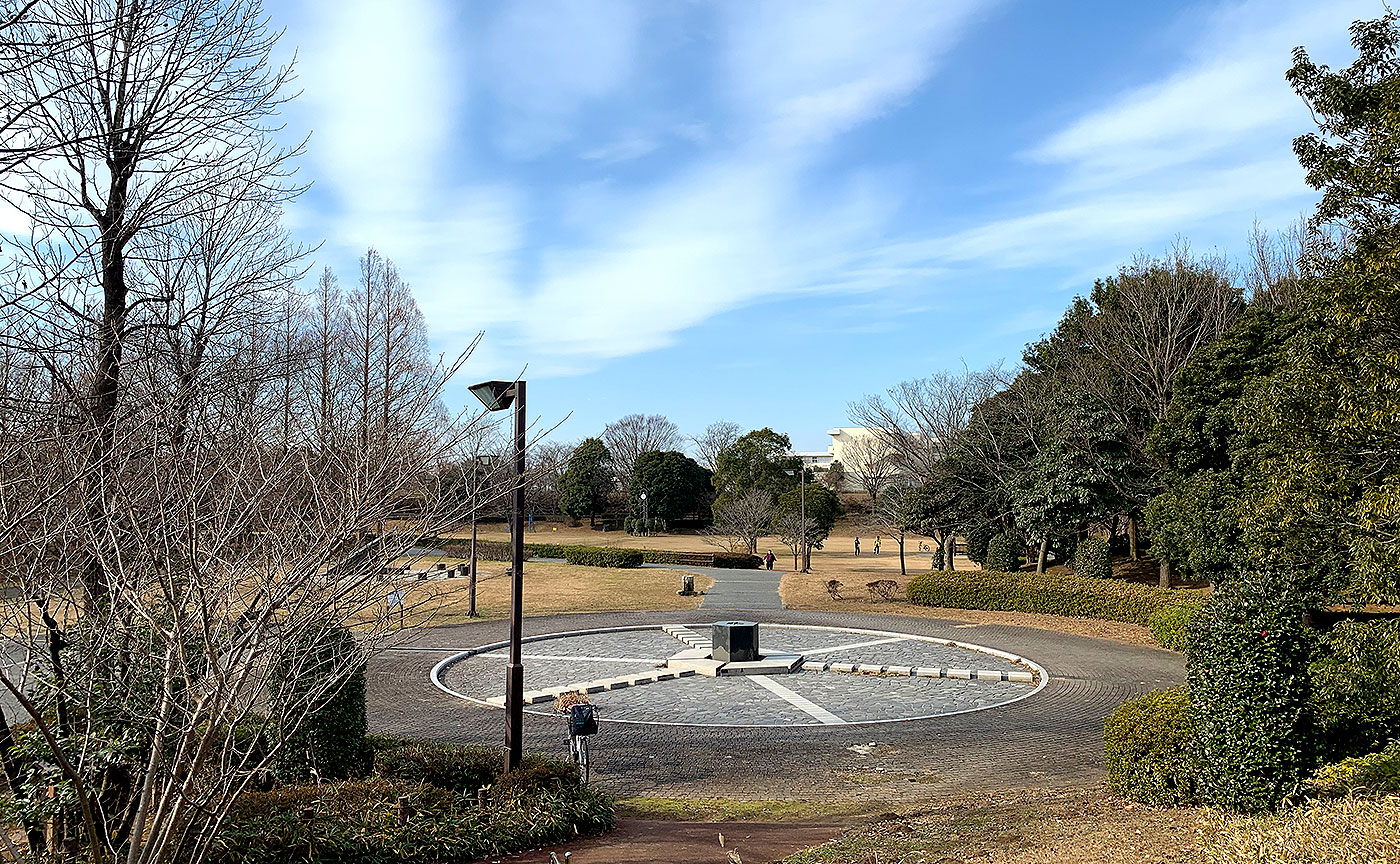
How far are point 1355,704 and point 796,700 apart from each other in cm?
820

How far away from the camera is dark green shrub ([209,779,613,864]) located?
21.7 feet

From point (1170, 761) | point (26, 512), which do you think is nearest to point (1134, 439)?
point (1170, 761)

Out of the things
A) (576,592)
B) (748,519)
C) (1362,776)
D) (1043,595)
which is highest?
(748,519)

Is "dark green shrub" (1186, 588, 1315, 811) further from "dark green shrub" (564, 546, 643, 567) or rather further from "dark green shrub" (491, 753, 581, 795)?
"dark green shrub" (564, 546, 643, 567)

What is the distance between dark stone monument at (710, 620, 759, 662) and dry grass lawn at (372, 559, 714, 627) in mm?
7354

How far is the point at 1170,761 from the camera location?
8.40 metres

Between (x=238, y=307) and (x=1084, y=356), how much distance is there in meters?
32.8

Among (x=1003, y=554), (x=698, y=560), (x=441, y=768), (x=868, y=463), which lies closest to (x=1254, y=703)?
(x=441, y=768)

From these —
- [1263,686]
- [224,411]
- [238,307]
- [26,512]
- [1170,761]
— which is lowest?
[1170,761]

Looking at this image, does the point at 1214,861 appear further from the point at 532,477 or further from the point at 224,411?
the point at 224,411

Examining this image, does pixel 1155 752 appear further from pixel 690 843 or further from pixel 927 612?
pixel 927 612

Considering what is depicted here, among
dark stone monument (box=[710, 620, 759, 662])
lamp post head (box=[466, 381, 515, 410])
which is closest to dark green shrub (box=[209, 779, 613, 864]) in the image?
lamp post head (box=[466, 381, 515, 410])

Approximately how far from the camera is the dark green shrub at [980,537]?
29.8 metres

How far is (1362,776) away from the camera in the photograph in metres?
7.06
